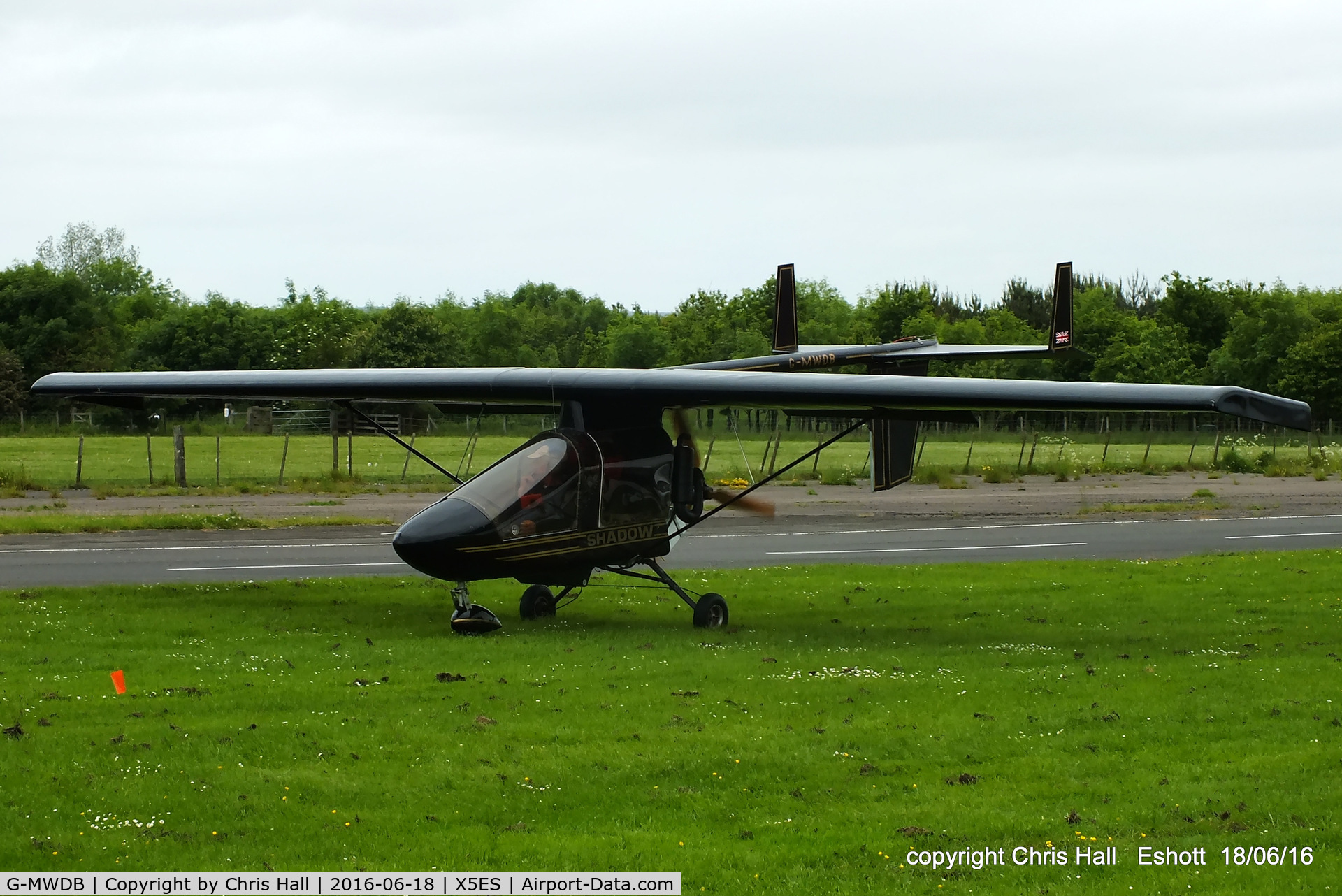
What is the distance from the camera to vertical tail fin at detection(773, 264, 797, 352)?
2102cm

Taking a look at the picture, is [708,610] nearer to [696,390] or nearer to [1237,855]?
[696,390]

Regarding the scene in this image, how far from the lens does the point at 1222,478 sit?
148ft

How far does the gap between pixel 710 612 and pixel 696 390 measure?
2672mm

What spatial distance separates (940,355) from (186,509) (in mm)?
20587

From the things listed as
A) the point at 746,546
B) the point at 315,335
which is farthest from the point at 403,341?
the point at 746,546

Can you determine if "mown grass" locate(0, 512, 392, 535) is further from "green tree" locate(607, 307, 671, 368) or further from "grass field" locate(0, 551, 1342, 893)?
"green tree" locate(607, 307, 671, 368)

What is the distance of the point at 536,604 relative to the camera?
51.4ft

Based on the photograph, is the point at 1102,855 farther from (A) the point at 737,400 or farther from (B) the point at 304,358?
(B) the point at 304,358

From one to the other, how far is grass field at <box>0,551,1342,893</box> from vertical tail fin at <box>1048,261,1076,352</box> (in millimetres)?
4870

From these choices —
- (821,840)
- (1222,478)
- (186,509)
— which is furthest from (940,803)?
(1222,478)

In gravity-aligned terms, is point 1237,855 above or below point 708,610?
above

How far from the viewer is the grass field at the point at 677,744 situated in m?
6.84

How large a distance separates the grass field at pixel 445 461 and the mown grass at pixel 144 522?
4.78 metres

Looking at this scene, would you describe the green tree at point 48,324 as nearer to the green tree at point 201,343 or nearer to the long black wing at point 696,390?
the green tree at point 201,343
